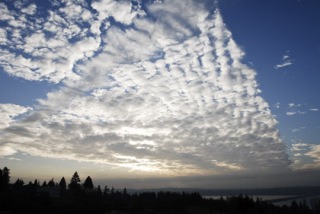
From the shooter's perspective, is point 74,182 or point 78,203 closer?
point 78,203

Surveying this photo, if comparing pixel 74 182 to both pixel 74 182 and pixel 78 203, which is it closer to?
pixel 74 182

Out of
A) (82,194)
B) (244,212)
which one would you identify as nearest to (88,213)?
(82,194)

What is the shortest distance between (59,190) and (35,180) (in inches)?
901

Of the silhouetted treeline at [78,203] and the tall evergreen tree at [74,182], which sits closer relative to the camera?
the silhouetted treeline at [78,203]

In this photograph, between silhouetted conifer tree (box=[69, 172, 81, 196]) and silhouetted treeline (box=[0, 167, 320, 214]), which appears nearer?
silhouetted treeline (box=[0, 167, 320, 214])

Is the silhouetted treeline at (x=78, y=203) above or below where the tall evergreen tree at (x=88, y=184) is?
below

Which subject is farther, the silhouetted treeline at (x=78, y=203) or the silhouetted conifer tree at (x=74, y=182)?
the silhouetted conifer tree at (x=74, y=182)

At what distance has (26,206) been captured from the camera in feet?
260

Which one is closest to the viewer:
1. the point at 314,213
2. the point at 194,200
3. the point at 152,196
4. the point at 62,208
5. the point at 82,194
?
the point at 62,208

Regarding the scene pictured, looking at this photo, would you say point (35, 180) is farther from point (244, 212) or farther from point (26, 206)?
point (244, 212)

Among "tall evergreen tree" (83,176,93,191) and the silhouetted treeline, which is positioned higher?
"tall evergreen tree" (83,176,93,191)

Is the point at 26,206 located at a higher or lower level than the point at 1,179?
lower

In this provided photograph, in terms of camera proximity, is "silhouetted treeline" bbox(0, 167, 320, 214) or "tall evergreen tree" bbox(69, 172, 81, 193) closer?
"silhouetted treeline" bbox(0, 167, 320, 214)

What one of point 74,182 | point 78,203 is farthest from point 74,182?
point 78,203
